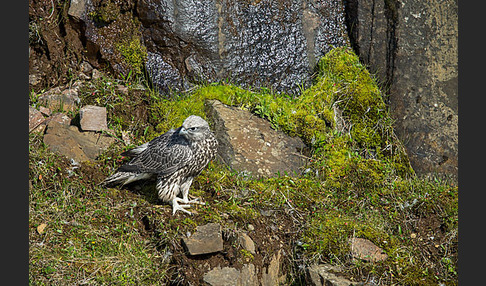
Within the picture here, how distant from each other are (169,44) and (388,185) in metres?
4.08

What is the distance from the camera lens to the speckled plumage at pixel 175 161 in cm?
566

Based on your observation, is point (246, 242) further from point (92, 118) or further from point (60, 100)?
point (60, 100)

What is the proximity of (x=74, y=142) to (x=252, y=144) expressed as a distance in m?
2.50

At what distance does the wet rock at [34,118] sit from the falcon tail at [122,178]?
4.56ft

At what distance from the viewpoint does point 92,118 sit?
6.61 meters

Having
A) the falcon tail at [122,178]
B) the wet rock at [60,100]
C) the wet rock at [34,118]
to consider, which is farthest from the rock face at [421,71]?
the wet rock at [34,118]

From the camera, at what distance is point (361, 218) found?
6203 millimetres

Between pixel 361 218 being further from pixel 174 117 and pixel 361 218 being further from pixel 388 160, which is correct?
pixel 174 117

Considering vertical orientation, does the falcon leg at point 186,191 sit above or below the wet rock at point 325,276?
above

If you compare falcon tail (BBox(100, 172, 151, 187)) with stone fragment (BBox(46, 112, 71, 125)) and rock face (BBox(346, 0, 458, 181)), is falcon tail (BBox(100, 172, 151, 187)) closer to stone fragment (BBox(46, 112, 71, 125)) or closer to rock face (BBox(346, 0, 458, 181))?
stone fragment (BBox(46, 112, 71, 125))

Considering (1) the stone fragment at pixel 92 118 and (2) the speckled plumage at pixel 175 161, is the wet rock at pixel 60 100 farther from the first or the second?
(2) the speckled plumage at pixel 175 161

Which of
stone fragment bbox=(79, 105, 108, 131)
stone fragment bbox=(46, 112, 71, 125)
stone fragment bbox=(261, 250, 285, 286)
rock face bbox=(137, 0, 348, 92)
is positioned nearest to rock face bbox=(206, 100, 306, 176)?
rock face bbox=(137, 0, 348, 92)

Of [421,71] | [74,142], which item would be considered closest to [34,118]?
[74,142]

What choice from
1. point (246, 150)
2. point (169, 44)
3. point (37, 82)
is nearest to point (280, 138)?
point (246, 150)
